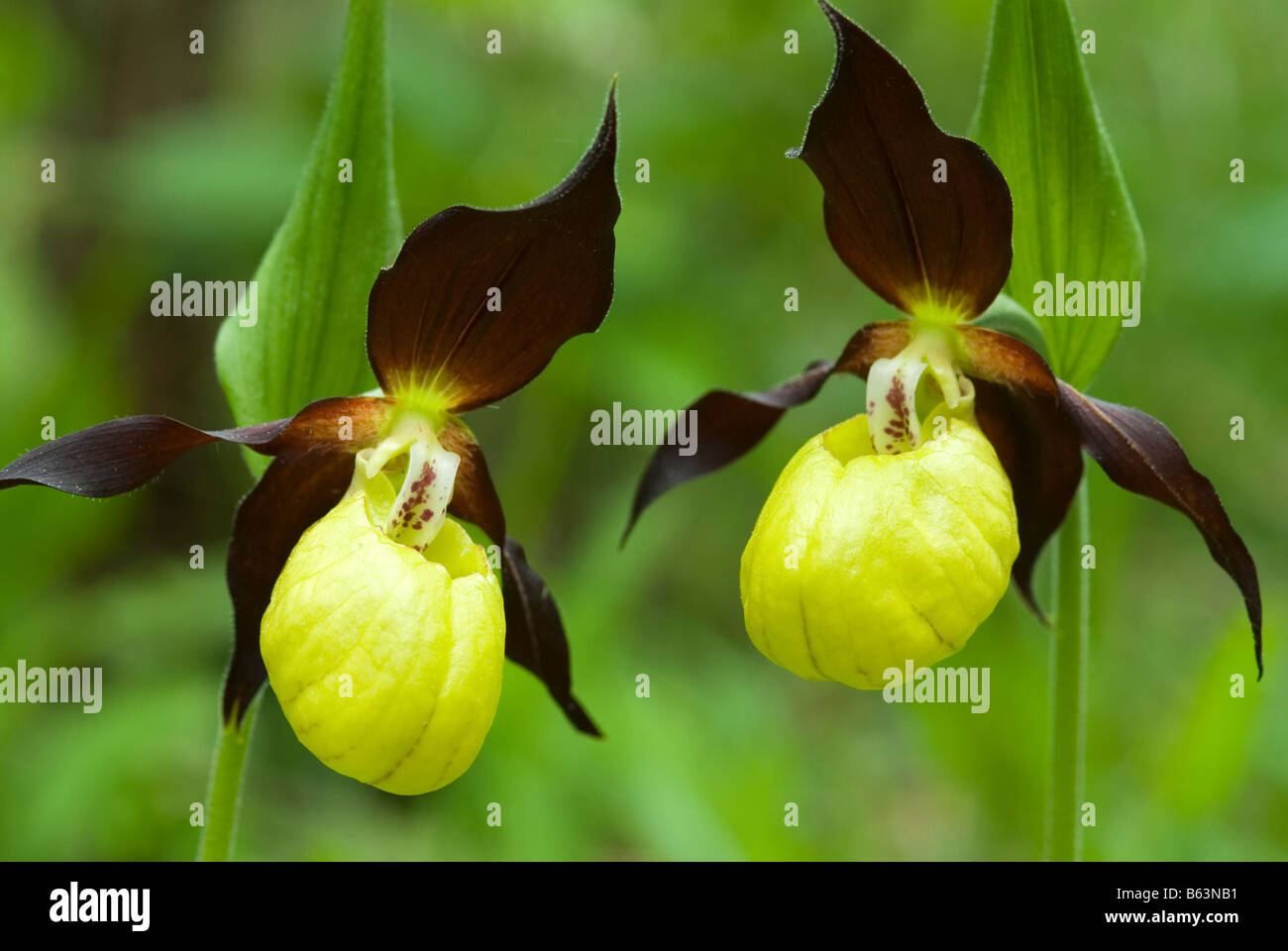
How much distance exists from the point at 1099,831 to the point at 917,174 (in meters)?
1.66

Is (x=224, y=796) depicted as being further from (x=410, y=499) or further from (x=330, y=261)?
(x=330, y=261)

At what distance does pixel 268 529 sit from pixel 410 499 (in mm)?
206

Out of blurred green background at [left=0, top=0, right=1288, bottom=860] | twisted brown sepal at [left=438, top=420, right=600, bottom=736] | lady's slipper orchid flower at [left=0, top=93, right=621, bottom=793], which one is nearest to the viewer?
lady's slipper orchid flower at [left=0, top=93, right=621, bottom=793]

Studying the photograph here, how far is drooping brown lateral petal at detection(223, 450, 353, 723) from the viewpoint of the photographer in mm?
1388

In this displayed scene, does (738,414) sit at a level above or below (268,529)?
above

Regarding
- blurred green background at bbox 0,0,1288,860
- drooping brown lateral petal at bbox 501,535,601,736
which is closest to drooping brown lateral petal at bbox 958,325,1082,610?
drooping brown lateral petal at bbox 501,535,601,736

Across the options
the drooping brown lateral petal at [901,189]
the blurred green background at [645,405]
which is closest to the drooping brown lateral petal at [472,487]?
the drooping brown lateral petal at [901,189]

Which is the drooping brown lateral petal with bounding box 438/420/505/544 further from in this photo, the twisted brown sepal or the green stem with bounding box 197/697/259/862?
the green stem with bounding box 197/697/259/862

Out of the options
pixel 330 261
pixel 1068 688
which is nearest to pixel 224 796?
pixel 330 261

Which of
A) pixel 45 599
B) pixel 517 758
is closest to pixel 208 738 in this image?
pixel 45 599

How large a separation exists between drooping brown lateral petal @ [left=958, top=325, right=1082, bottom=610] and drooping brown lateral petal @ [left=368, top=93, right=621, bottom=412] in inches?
19.6

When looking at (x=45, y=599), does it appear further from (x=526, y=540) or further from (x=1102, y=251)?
(x=1102, y=251)

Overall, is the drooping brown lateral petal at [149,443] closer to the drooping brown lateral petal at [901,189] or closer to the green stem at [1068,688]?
the drooping brown lateral petal at [901,189]

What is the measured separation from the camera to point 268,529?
4.62ft
